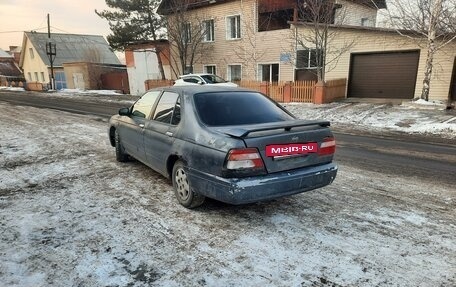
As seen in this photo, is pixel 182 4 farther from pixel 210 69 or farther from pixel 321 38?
pixel 321 38

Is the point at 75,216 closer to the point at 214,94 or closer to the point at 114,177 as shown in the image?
the point at 114,177

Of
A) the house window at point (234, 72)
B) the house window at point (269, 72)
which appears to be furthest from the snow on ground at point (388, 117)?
the house window at point (234, 72)

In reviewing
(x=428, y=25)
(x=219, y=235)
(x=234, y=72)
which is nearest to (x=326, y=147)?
(x=219, y=235)

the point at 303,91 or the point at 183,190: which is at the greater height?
the point at 303,91

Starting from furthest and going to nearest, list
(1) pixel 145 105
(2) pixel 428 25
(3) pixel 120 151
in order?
(2) pixel 428 25 < (3) pixel 120 151 < (1) pixel 145 105

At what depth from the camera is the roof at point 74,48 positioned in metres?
46.8

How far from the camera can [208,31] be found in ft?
84.2

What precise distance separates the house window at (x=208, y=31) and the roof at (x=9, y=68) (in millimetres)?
53091

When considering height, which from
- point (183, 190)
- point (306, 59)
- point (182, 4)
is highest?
point (182, 4)

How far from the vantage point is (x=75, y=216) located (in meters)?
4.06

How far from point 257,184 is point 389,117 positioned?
11426 mm

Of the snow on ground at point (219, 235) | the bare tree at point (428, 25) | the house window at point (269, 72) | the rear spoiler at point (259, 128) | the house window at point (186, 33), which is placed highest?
the house window at point (186, 33)

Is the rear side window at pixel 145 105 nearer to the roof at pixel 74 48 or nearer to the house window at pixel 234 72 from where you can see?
the house window at pixel 234 72

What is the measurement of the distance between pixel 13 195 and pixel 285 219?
153 inches
